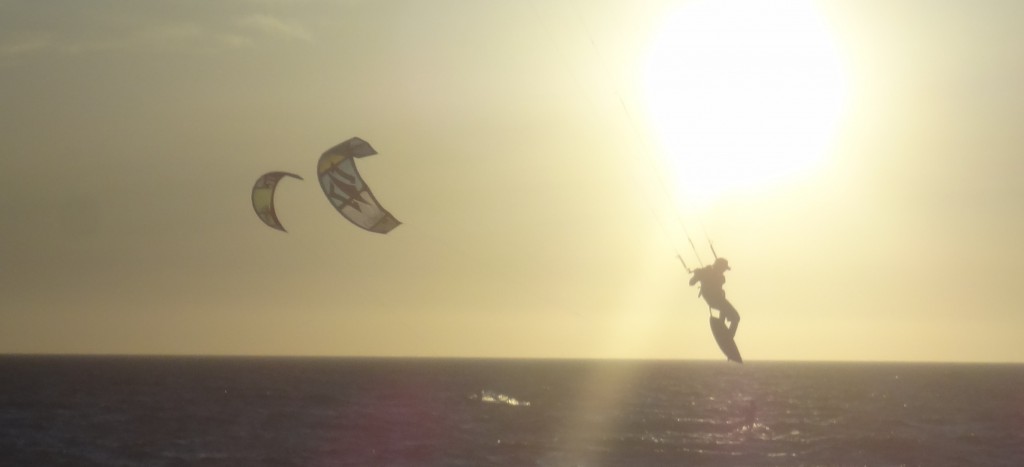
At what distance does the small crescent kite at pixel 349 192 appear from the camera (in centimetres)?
Result: 2117

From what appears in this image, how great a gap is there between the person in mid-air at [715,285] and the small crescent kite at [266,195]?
8051 mm

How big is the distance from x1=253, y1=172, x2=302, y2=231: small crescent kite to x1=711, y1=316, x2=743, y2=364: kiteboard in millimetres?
8277

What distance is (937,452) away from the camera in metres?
45.9

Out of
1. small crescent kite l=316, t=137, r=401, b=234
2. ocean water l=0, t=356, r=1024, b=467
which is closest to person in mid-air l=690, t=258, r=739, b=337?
small crescent kite l=316, t=137, r=401, b=234

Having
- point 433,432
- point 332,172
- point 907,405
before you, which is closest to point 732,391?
point 907,405

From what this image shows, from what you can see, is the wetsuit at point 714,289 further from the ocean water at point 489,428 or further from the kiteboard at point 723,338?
the ocean water at point 489,428

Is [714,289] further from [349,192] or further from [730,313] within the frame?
[349,192]

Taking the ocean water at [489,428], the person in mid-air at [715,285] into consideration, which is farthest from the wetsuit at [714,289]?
the ocean water at [489,428]

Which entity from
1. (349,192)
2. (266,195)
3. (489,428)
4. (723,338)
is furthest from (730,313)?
(489,428)

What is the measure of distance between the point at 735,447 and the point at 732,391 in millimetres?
60830

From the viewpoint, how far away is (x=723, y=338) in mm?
18656

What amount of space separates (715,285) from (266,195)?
8743 millimetres

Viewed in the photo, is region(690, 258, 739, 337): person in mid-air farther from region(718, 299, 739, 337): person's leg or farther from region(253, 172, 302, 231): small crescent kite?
region(253, 172, 302, 231): small crescent kite

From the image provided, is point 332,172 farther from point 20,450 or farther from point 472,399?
point 472,399
